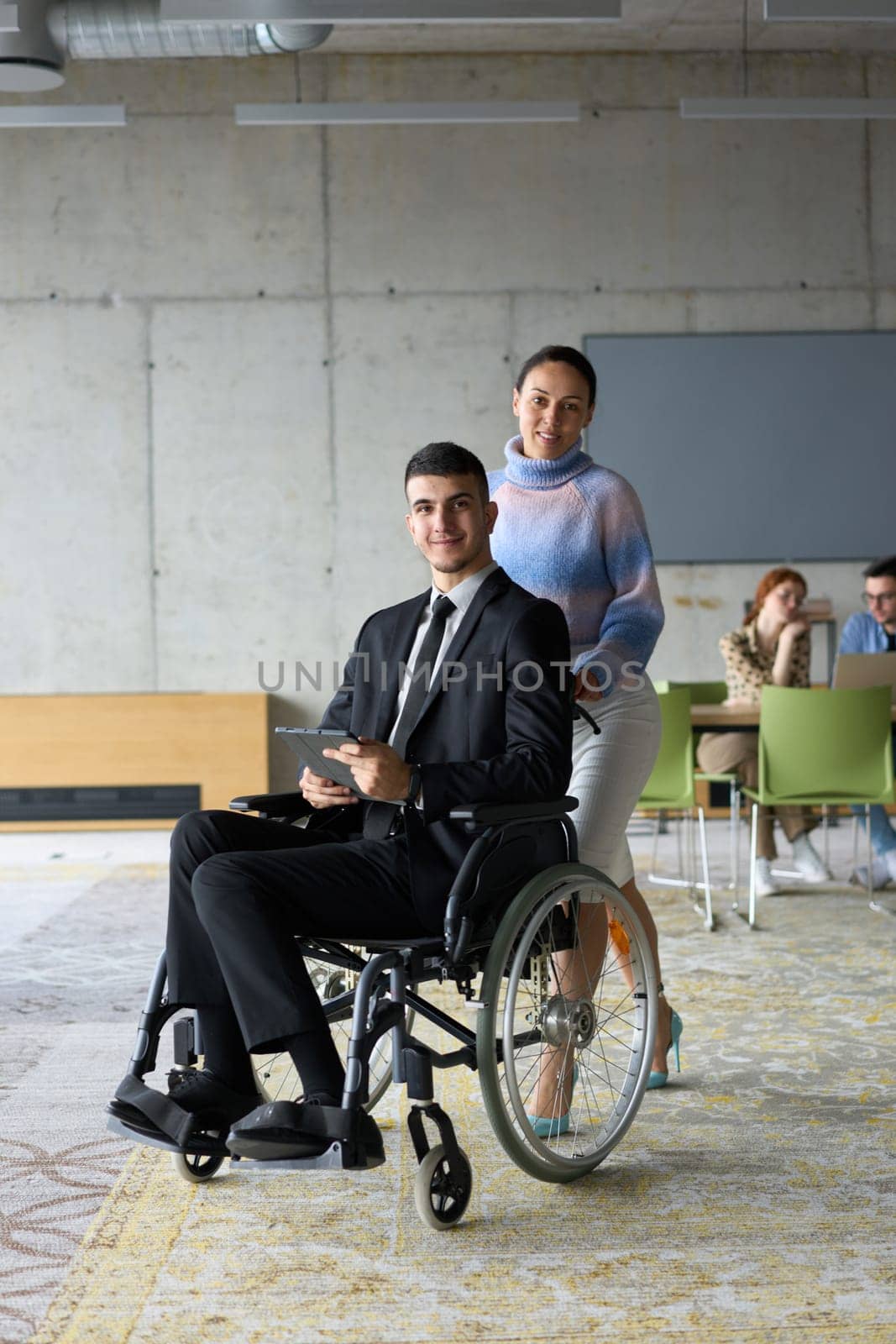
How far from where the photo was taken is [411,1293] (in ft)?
6.45

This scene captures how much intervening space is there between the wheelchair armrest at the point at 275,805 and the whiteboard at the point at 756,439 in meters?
5.71

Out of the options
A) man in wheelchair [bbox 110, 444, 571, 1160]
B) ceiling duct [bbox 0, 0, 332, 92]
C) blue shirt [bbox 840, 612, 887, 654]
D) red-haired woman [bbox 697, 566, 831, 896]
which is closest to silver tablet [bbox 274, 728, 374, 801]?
man in wheelchair [bbox 110, 444, 571, 1160]

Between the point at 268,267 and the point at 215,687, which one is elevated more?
the point at 268,267

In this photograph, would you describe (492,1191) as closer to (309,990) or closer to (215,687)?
(309,990)

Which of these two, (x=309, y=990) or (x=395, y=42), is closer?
(x=309, y=990)

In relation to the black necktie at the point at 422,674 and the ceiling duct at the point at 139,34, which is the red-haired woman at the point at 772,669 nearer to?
the black necktie at the point at 422,674

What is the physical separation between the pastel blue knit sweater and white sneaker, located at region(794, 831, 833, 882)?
318cm

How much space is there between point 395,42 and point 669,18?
1.50 meters

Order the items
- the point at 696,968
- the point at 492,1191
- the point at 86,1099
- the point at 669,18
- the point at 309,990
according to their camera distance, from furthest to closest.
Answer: the point at 669,18, the point at 696,968, the point at 86,1099, the point at 492,1191, the point at 309,990

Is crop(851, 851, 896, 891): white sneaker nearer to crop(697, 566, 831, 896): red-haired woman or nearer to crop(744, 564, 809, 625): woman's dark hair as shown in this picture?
crop(697, 566, 831, 896): red-haired woman

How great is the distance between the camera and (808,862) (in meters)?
5.70

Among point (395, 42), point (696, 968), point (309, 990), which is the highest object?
point (395, 42)

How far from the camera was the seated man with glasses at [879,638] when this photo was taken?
18.0 ft

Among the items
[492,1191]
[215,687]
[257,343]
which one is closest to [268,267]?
[257,343]
